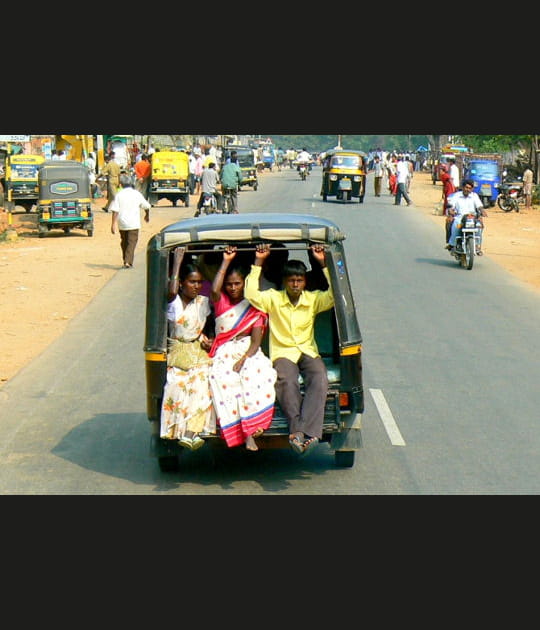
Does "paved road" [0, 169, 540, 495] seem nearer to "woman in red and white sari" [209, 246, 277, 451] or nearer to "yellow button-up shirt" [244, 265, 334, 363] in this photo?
"woman in red and white sari" [209, 246, 277, 451]

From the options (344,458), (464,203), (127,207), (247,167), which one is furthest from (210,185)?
(344,458)

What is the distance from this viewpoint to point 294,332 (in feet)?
23.7

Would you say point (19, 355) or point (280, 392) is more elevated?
point (280, 392)

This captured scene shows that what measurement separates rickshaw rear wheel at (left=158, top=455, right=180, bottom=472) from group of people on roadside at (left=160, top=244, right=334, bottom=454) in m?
0.44

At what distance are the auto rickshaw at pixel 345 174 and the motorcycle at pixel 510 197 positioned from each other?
522cm

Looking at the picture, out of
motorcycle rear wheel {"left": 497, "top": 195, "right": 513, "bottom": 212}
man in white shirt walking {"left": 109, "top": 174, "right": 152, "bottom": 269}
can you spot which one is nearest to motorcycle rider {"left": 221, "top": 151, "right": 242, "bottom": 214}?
man in white shirt walking {"left": 109, "top": 174, "right": 152, "bottom": 269}

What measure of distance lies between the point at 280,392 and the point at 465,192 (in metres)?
14.2

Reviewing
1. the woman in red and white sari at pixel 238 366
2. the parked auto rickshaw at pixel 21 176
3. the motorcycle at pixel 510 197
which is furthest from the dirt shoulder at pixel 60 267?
the woman in red and white sari at pixel 238 366

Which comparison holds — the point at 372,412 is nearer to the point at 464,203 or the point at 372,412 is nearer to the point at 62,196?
the point at 464,203

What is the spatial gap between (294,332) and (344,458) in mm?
995

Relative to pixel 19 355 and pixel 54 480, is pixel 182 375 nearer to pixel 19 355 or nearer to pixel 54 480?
pixel 54 480

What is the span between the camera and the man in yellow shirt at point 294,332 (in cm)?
680

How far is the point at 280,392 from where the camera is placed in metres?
6.87

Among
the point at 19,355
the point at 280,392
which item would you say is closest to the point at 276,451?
the point at 280,392
